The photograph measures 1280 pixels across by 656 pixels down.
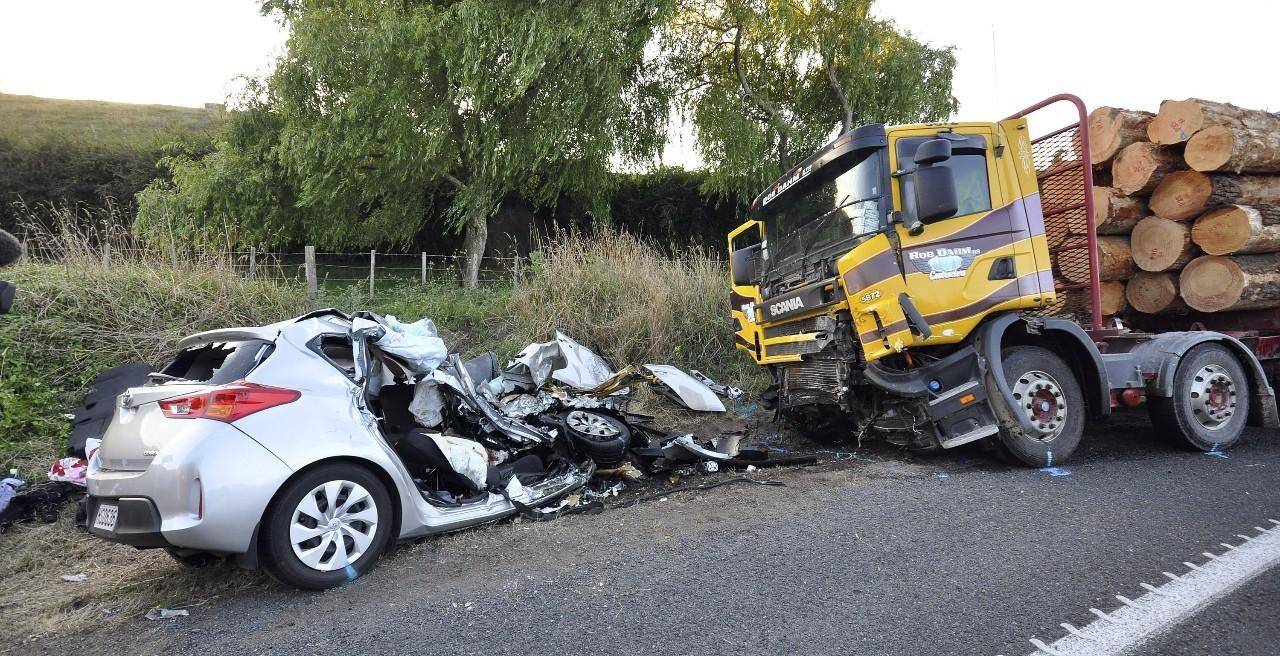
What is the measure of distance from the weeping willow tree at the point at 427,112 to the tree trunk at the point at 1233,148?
970 centimetres

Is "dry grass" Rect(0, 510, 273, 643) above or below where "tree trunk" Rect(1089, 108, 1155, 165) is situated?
below

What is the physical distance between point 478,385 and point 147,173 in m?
19.4

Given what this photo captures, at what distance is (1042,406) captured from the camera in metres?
5.36

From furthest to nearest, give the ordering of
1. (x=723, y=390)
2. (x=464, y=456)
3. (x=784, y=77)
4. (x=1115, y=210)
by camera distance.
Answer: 1. (x=784, y=77)
2. (x=723, y=390)
3. (x=1115, y=210)
4. (x=464, y=456)

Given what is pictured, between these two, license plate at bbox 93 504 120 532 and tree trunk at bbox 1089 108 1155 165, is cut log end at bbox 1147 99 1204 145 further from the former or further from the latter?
license plate at bbox 93 504 120 532

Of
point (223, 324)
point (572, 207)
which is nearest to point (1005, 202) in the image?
point (223, 324)

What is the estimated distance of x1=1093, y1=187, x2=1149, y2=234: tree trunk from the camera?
674cm

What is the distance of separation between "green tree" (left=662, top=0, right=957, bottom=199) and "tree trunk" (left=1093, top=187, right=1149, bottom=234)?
9680 millimetres

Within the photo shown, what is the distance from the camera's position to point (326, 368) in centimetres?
371

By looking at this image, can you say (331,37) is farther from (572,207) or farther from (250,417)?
(250,417)

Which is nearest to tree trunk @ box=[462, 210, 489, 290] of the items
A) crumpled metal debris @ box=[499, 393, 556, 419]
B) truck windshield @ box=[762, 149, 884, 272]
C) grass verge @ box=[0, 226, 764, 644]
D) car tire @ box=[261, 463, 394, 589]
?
grass verge @ box=[0, 226, 764, 644]

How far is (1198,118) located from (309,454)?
25.9 feet

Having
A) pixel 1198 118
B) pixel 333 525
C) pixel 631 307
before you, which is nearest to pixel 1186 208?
pixel 1198 118

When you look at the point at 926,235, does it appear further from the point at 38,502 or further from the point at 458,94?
the point at 458,94
